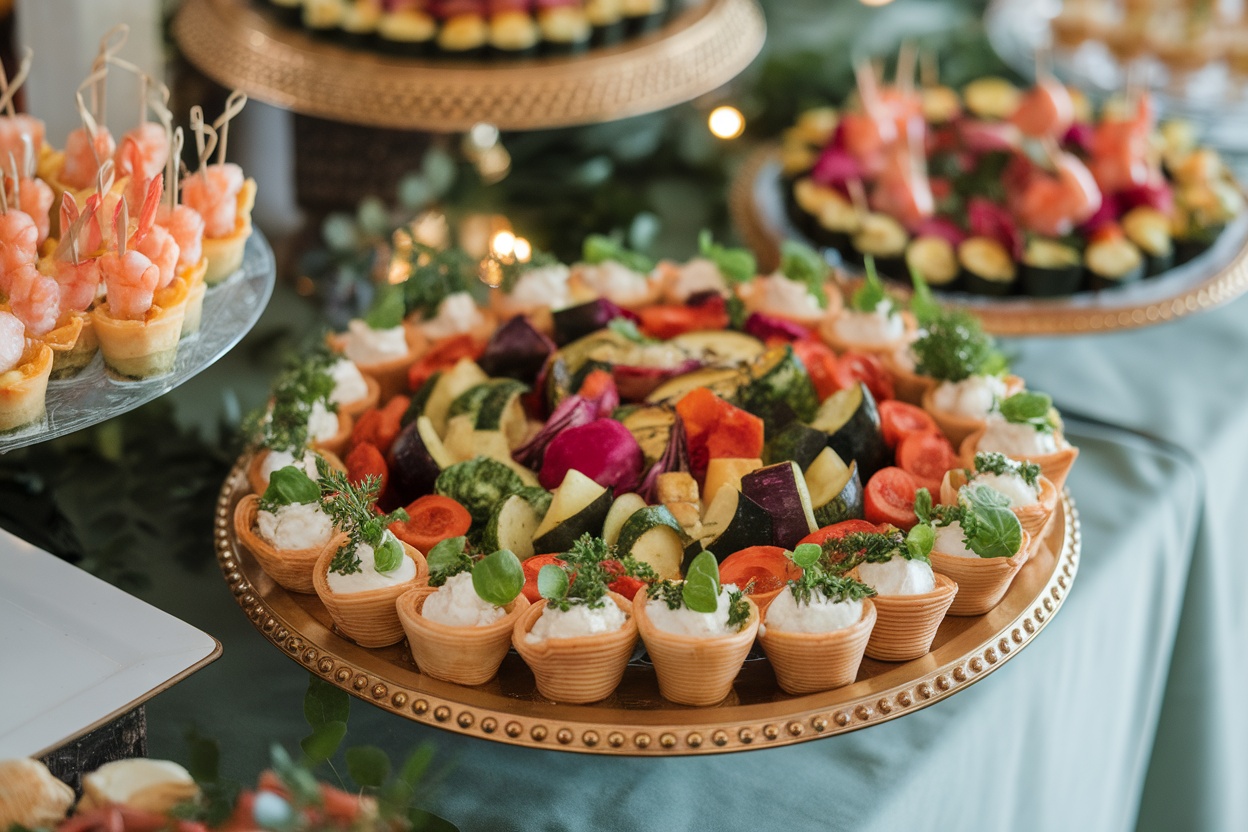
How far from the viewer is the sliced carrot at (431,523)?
3.31 feet

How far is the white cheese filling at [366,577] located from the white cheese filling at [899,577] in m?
0.35

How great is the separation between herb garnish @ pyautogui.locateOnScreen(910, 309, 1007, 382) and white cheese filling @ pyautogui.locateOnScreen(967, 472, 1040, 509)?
0.62 feet

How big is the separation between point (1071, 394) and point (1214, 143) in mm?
908

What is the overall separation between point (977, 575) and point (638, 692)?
0.28m

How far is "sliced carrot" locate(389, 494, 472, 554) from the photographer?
1010 millimetres

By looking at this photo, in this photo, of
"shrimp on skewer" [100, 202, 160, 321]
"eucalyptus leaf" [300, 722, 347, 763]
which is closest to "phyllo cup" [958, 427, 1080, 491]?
"eucalyptus leaf" [300, 722, 347, 763]

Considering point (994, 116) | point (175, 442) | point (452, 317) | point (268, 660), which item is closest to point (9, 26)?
point (175, 442)

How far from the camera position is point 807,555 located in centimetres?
92

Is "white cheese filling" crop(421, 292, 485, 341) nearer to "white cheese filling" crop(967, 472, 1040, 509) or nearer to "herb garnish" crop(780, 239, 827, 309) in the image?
"herb garnish" crop(780, 239, 827, 309)

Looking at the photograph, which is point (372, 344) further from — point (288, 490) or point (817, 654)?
point (817, 654)

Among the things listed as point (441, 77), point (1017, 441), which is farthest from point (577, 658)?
point (441, 77)

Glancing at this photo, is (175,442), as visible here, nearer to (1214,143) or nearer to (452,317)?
(452,317)

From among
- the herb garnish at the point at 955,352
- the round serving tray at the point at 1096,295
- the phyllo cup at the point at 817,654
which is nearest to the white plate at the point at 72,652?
the phyllo cup at the point at 817,654

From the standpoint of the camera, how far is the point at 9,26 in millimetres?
2004
